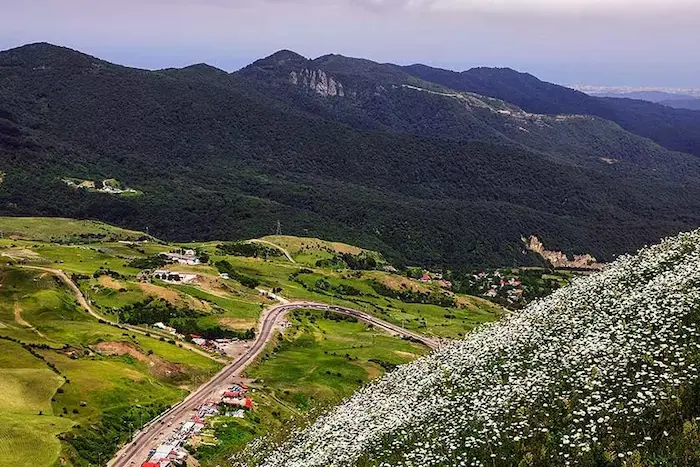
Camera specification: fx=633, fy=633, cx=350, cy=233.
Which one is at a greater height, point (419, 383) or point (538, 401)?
point (538, 401)

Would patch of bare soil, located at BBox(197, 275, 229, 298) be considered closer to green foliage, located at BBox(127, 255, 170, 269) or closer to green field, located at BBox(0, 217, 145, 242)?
green foliage, located at BBox(127, 255, 170, 269)

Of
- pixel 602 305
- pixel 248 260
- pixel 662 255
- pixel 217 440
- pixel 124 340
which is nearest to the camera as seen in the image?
pixel 602 305

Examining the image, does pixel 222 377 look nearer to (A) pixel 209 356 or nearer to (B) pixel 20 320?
(A) pixel 209 356

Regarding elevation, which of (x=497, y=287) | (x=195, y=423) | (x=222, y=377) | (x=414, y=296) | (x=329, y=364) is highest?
(x=195, y=423)

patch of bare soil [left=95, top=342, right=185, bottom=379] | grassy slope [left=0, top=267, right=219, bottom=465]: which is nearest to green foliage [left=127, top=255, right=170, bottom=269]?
grassy slope [left=0, top=267, right=219, bottom=465]

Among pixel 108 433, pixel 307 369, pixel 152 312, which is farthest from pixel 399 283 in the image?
pixel 108 433

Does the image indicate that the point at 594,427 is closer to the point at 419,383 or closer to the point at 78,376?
the point at 419,383

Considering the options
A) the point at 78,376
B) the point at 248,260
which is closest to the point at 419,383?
the point at 78,376
